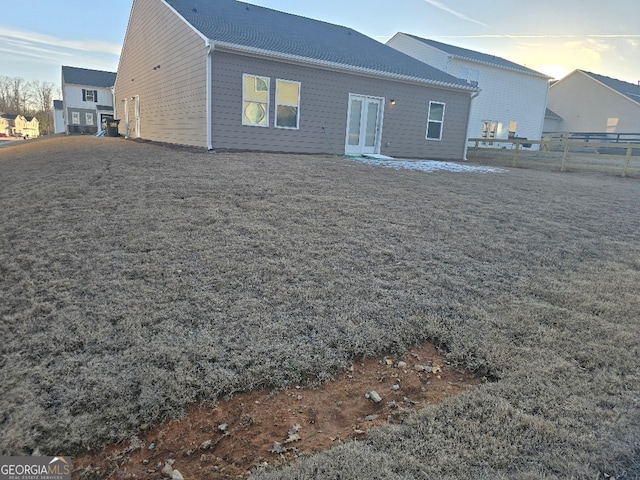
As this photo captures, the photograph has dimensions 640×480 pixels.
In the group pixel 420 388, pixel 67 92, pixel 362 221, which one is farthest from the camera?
pixel 67 92

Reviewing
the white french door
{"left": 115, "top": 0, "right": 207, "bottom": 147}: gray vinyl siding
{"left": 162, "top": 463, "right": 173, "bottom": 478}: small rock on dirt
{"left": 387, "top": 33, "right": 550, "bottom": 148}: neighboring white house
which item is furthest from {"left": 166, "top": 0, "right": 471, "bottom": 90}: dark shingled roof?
{"left": 162, "top": 463, "right": 173, "bottom": 478}: small rock on dirt

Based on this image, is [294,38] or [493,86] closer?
[294,38]

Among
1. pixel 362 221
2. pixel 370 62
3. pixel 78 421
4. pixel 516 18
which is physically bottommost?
pixel 78 421

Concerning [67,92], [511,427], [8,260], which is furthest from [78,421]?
[67,92]

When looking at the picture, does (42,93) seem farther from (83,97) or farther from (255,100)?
(255,100)

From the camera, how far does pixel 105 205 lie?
5215mm

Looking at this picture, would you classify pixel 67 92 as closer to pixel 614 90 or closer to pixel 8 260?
pixel 8 260

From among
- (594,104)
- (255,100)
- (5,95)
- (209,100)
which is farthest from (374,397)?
(5,95)

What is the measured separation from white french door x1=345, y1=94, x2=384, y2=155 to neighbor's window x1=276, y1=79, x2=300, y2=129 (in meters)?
1.82

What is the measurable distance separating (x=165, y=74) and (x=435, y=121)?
949 centimetres

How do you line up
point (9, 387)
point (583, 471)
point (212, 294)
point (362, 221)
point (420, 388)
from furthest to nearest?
point (362, 221) → point (212, 294) → point (420, 388) → point (9, 387) → point (583, 471)

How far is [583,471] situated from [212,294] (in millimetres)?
2521

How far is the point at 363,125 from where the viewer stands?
13.0 m

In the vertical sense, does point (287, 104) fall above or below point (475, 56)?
below
